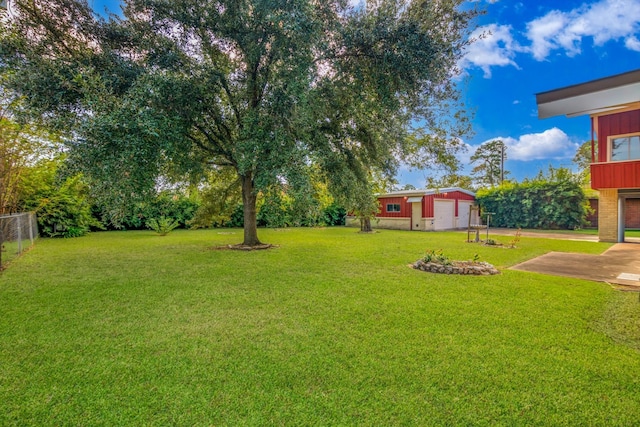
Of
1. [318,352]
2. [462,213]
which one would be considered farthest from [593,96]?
[462,213]

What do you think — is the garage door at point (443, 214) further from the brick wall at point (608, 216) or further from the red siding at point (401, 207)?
the brick wall at point (608, 216)

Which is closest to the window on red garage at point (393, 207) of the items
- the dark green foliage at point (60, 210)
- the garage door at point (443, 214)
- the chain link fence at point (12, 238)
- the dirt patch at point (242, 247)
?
the garage door at point (443, 214)

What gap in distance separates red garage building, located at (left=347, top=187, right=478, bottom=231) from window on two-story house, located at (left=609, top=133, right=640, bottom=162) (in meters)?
7.61

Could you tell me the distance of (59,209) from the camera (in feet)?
45.3

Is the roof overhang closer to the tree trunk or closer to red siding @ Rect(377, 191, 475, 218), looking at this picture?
the tree trunk

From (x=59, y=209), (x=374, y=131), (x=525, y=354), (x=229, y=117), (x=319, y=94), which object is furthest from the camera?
(x=59, y=209)

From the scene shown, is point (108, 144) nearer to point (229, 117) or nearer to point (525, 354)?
point (229, 117)

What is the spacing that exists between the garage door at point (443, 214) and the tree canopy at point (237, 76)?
12.0 meters

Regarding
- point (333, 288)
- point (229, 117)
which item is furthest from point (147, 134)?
point (333, 288)

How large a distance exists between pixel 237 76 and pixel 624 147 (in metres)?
14.1

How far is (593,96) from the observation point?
2.89 metres

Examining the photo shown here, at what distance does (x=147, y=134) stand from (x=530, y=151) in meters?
29.4

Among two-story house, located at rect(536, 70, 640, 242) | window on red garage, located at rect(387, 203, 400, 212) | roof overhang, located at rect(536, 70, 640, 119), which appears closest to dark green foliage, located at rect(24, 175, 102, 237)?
roof overhang, located at rect(536, 70, 640, 119)

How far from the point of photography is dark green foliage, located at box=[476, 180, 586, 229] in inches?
731
